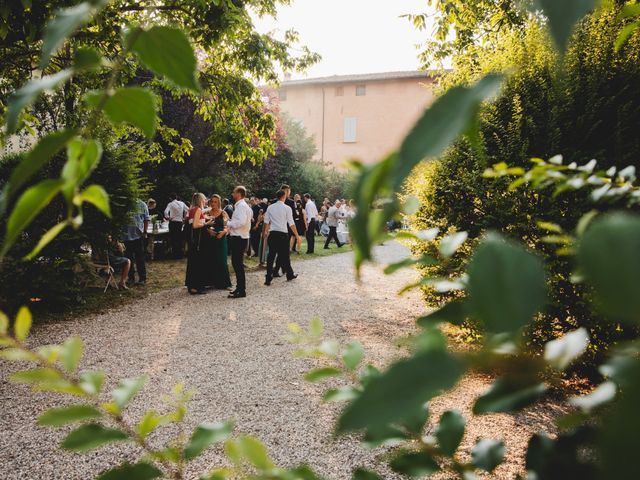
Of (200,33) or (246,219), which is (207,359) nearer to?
(246,219)

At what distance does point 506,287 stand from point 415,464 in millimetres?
454

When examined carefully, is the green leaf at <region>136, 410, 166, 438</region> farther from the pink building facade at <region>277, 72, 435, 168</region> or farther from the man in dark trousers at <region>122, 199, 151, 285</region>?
the pink building facade at <region>277, 72, 435, 168</region>

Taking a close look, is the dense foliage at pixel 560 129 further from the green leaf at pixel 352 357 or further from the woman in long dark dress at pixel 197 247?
the woman in long dark dress at pixel 197 247

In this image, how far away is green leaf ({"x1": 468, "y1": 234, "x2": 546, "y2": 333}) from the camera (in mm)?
270

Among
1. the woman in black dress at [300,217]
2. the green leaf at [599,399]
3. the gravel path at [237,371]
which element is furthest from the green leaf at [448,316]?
the woman in black dress at [300,217]

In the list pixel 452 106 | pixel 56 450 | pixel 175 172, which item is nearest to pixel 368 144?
pixel 175 172

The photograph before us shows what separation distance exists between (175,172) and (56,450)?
17.1 meters

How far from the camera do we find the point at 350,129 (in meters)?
37.1

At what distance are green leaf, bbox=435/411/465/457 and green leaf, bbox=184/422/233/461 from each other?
1.09 feet

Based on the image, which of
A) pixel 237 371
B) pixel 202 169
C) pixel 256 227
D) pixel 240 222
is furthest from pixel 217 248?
pixel 202 169

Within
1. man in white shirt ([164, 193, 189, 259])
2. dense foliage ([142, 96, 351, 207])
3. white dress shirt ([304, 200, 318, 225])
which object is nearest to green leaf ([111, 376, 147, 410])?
man in white shirt ([164, 193, 189, 259])

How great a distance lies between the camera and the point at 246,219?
8320 mm

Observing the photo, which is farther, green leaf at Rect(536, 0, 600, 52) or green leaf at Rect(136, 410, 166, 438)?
green leaf at Rect(136, 410, 166, 438)

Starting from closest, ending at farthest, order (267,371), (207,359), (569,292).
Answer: (569,292) → (267,371) → (207,359)
